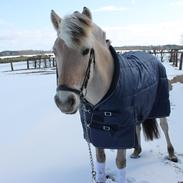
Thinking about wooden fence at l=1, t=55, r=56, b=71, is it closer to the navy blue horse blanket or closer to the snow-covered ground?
the snow-covered ground

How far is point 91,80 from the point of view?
2.67 metres

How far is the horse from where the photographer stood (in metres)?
2.24

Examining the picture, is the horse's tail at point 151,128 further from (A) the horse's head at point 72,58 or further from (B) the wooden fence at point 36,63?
(B) the wooden fence at point 36,63

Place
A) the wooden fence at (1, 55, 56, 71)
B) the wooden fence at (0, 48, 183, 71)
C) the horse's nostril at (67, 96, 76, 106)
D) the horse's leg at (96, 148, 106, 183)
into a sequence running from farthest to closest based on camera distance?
the wooden fence at (1, 55, 56, 71), the wooden fence at (0, 48, 183, 71), the horse's leg at (96, 148, 106, 183), the horse's nostril at (67, 96, 76, 106)

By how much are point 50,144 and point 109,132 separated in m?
1.94

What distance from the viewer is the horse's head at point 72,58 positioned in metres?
2.18

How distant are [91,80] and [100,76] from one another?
0.29 feet

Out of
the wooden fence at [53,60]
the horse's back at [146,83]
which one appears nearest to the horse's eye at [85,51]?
the horse's back at [146,83]

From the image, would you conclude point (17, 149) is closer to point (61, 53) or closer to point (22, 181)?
point (22, 181)

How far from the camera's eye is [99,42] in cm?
274

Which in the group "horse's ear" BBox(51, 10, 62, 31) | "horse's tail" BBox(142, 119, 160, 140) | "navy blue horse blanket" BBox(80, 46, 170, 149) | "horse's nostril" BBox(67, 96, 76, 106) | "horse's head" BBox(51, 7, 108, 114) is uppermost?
"horse's ear" BBox(51, 10, 62, 31)

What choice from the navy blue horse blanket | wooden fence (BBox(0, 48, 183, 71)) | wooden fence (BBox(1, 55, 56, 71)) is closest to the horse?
the navy blue horse blanket

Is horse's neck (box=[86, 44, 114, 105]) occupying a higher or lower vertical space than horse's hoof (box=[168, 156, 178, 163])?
higher

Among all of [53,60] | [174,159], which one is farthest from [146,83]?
[53,60]
